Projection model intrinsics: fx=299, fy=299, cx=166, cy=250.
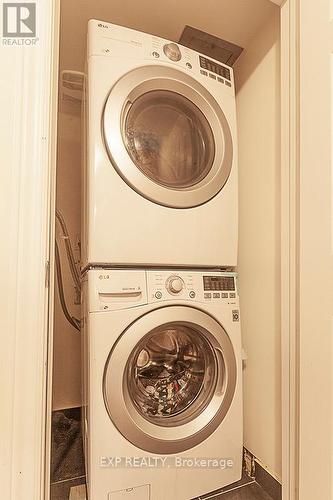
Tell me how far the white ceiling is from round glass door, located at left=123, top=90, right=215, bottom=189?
0.42 meters

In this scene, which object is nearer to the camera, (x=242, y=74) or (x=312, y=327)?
(x=312, y=327)

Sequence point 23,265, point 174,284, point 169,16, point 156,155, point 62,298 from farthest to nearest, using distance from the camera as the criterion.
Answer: point 62,298
point 169,16
point 156,155
point 174,284
point 23,265

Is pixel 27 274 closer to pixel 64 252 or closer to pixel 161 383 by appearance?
pixel 161 383

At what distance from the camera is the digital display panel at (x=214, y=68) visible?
1.19 m

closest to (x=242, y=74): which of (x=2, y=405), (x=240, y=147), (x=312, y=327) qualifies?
(x=240, y=147)

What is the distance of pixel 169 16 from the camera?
1252mm

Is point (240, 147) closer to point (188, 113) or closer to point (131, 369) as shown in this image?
point (188, 113)

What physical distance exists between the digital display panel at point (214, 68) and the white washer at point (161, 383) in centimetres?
81

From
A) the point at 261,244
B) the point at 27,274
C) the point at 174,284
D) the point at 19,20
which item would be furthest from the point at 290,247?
the point at 19,20

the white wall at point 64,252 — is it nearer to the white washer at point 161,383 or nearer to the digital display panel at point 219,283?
the white washer at point 161,383

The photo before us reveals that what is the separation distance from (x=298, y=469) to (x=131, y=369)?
0.57m

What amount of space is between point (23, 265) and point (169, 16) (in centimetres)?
127

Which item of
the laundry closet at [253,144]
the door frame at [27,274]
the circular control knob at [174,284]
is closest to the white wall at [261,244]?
the laundry closet at [253,144]

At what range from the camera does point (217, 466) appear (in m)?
1.03
